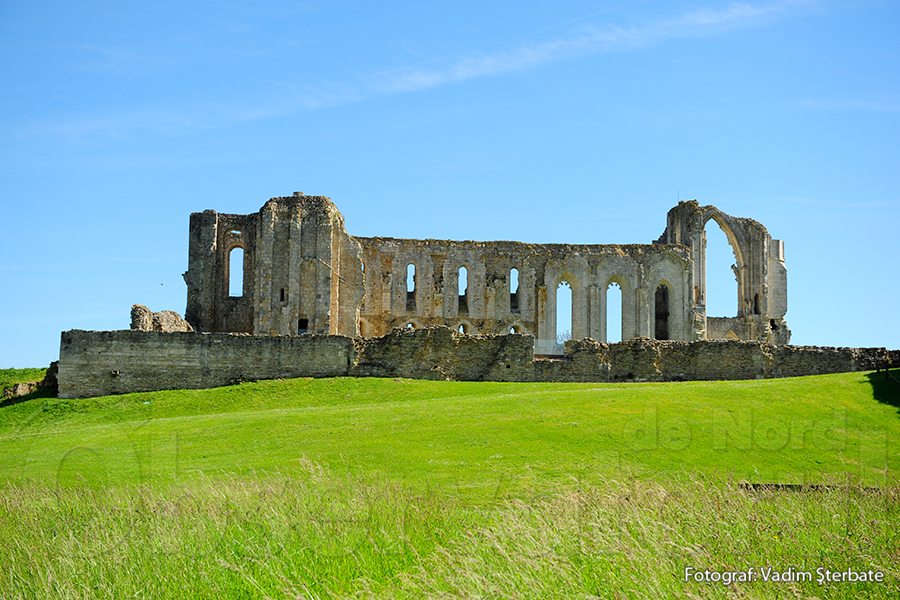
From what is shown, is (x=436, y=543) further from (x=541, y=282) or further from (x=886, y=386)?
(x=541, y=282)

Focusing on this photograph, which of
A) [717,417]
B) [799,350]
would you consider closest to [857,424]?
[717,417]

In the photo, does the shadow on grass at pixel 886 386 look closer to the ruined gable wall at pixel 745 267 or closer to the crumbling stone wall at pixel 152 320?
the crumbling stone wall at pixel 152 320

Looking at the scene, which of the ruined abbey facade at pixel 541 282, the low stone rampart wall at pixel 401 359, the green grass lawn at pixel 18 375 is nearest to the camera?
the low stone rampart wall at pixel 401 359

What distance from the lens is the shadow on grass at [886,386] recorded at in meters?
20.2

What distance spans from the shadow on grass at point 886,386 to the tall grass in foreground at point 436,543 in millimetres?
11882

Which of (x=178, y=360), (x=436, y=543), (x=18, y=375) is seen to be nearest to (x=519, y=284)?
(x=178, y=360)

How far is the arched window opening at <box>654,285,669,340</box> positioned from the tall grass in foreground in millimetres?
40937

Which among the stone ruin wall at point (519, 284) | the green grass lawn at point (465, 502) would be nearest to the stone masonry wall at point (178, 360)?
the green grass lawn at point (465, 502)

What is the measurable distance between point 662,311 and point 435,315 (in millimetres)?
14523

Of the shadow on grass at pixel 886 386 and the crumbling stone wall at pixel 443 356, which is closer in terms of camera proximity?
the shadow on grass at pixel 886 386

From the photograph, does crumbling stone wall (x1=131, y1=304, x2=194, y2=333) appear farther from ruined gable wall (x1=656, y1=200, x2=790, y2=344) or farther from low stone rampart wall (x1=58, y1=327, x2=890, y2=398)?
ruined gable wall (x1=656, y1=200, x2=790, y2=344)

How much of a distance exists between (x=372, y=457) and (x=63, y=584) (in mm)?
6109

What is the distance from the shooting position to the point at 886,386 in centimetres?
2148

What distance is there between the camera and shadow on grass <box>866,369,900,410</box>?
66.4 ft
